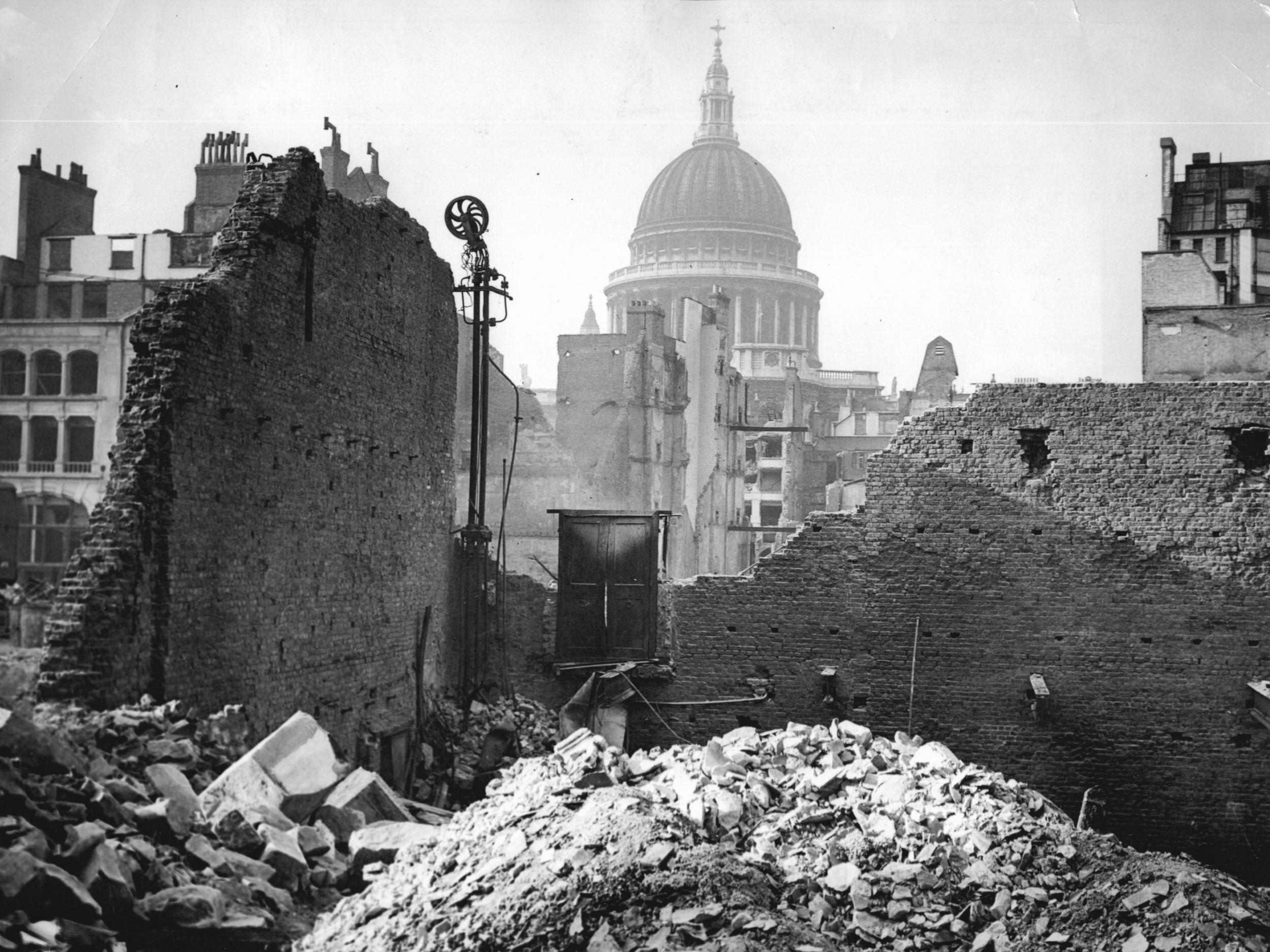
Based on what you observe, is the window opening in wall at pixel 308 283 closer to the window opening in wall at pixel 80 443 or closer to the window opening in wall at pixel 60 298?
the window opening in wall at pixel 80 443

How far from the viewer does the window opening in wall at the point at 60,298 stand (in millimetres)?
24094

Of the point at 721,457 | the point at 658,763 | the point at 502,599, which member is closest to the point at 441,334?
the point at 502,599

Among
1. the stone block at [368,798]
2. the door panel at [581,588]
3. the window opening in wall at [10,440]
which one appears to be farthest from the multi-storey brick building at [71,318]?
the stone block at [368,798]

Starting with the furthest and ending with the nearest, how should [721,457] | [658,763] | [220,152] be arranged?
[721,457]
[220,152]
[658,763]

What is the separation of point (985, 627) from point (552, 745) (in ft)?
15.2

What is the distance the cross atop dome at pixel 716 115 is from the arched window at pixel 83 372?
56968mm

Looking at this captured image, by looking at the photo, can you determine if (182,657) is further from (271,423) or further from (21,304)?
(21,304)

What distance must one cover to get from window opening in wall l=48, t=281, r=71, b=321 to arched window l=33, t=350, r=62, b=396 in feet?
8.45

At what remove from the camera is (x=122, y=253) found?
2620 centimetres

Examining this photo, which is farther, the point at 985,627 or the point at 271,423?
the point at 985,627

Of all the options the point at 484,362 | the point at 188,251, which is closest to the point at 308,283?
the point at 484,362

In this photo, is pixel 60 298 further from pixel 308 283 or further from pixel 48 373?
pixel 308 283

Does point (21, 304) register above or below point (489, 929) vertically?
above

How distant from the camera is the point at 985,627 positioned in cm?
1505
